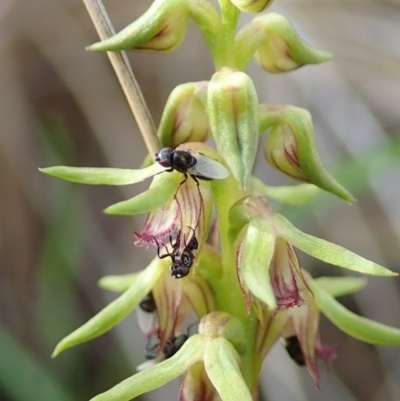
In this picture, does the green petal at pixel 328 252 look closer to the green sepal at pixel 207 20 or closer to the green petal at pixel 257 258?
the green petal at pixel 257 258

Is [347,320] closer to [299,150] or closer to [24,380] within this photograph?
[299,150]

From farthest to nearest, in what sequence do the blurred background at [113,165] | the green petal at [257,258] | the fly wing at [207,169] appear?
the blurred background at [113,165] → the fly wing at [207,169] → the green petal at [257,258]

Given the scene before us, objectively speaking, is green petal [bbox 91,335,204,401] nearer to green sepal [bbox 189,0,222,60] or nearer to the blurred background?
green sepal [bbox 189,0,222,60]

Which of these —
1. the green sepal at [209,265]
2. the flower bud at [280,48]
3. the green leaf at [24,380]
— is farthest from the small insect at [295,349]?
the green leaf at [24,380]

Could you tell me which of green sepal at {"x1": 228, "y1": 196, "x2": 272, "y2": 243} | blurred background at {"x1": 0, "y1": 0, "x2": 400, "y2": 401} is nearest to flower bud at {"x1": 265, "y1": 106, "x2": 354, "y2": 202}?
green sepal at {"x1": 228, "y1": 196, "x2": 272, "y2": 243}

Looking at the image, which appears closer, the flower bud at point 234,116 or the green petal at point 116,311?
the flower bud at point 234,116

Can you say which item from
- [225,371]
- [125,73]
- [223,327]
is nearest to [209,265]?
[223,327]
